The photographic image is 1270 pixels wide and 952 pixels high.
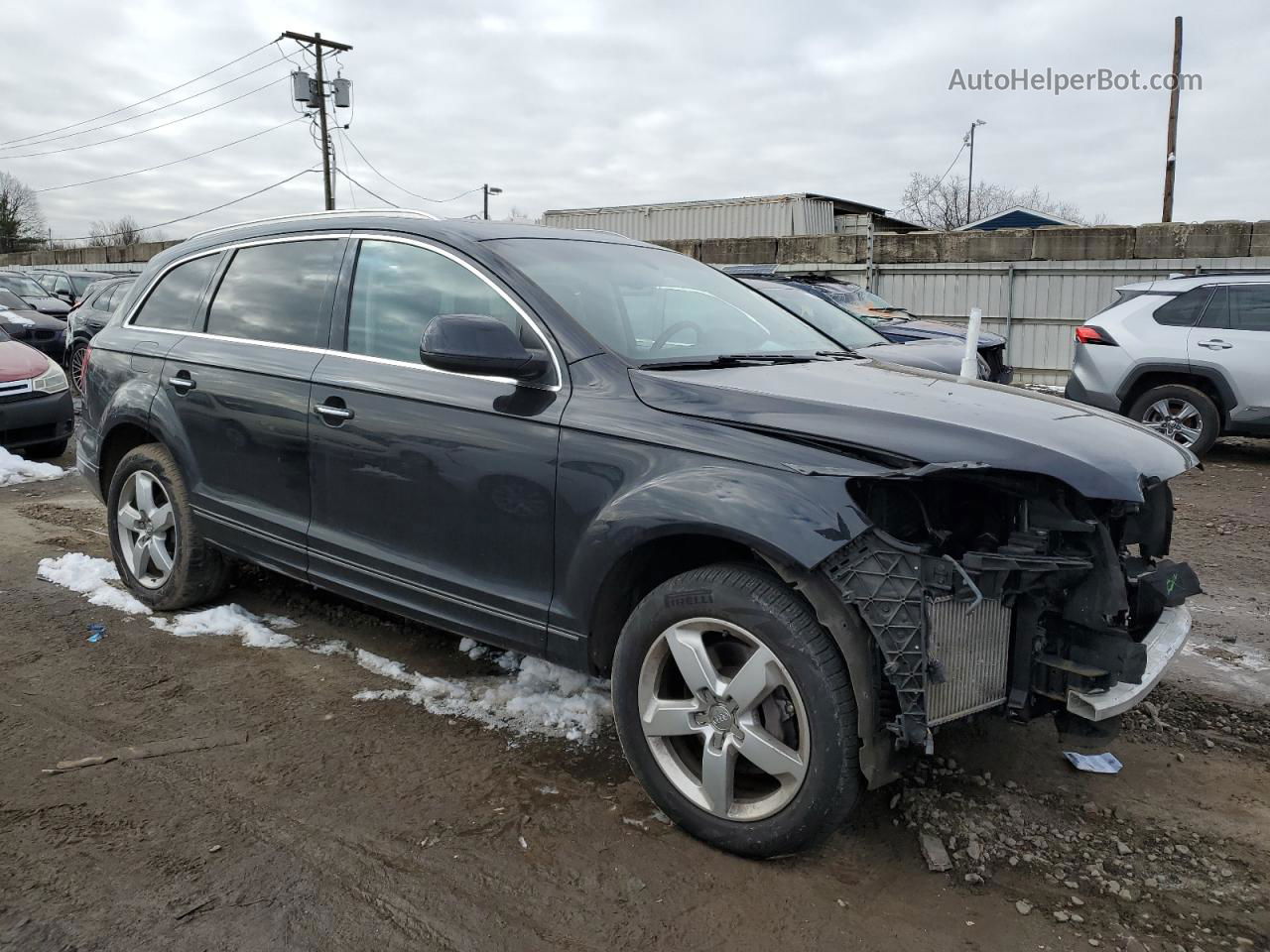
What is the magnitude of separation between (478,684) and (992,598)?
6.85 ft

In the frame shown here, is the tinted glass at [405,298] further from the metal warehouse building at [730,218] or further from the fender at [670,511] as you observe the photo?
the metal warehouse building at [730,218]

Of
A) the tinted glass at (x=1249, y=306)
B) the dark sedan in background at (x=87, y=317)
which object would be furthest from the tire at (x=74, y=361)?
the tinted glass at (x=1249, y=306)

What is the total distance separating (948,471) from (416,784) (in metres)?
1.88

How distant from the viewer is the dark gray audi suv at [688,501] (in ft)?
7.95

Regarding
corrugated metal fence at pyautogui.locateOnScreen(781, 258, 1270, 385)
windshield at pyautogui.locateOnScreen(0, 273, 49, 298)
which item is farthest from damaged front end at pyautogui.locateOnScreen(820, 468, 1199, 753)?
windshield at pyautogui.locateOnScreen(0, 273, 49, 298)

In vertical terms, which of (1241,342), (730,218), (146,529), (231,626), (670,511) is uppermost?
(730,218)

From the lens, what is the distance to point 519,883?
8.35 ft

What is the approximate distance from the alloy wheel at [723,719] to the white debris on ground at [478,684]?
67 centimetres

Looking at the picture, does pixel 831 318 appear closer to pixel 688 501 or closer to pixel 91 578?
pixel 91 578

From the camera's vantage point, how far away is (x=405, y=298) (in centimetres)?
350

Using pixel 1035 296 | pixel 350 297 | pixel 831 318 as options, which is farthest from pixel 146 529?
pixel 1035 296

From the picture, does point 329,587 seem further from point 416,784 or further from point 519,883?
point 519,883

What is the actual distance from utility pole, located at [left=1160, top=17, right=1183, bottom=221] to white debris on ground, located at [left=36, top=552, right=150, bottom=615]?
24.4 meters

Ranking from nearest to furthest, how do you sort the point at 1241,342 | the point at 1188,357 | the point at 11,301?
1. the point at 1241,342
2. the point at 1188,357
3. the point at 11,301
